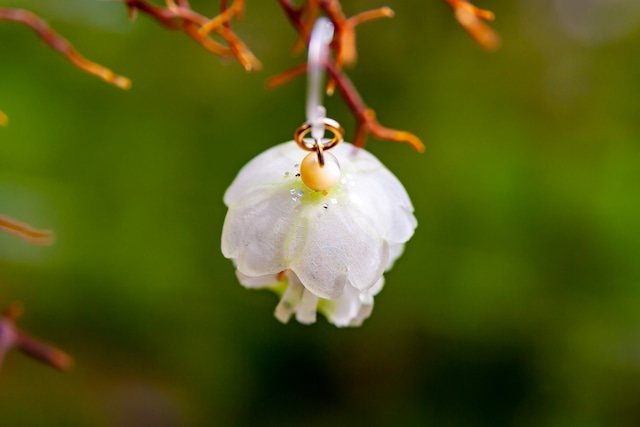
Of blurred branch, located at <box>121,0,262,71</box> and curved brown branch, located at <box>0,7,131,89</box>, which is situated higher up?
blurred branch, located at <box>121,0,262,71</box>

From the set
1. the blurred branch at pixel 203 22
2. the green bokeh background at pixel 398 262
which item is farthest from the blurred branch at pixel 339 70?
the green bokeh background at pixel 398 262

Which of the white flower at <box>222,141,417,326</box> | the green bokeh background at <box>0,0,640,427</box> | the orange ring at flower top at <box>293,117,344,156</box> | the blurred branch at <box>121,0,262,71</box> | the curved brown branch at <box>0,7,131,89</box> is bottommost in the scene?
the white flower at <box>222,141,417,326</box>

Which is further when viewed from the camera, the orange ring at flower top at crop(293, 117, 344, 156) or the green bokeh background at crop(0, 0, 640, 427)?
the green bokeh background at crop(0, 0, 640, 427)

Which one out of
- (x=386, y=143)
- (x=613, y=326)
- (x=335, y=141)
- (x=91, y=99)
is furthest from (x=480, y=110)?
(x=335, y=141)

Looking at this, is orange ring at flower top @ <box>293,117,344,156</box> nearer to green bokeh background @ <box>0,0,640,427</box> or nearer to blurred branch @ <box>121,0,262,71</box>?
blurred branch @ <box>121,0,262,71</box>

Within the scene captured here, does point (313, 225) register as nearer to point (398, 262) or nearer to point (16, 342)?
point (16, 342)

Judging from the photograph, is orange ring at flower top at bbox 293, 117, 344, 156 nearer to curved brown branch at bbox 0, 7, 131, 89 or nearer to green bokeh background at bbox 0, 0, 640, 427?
curved brown branch at bbox 0, 7, 131, 89

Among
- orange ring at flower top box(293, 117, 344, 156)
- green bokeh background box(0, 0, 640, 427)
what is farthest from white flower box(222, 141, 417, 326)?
green bokeh background box(0, 0, 640, 427)

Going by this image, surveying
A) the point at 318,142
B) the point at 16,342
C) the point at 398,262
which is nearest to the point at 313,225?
the point at 318,142
